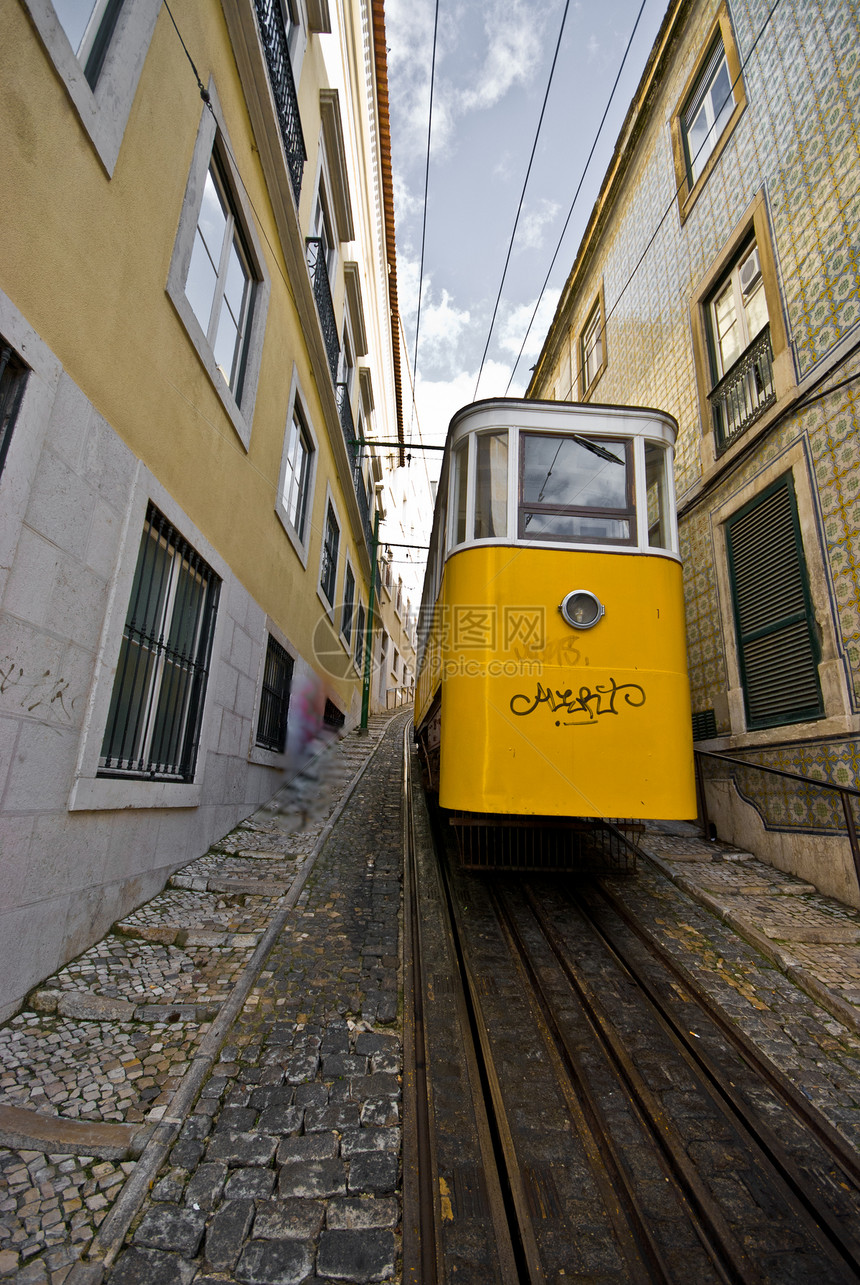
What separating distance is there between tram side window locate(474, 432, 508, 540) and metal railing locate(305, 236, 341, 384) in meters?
4.93

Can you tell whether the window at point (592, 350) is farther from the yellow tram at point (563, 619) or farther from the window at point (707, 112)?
the yellow tram at point (563, 619)

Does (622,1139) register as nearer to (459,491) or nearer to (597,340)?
(459,491)

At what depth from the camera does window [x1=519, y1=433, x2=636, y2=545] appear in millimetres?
4289

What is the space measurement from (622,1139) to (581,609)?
278 cm

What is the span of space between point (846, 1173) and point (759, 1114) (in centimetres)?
31

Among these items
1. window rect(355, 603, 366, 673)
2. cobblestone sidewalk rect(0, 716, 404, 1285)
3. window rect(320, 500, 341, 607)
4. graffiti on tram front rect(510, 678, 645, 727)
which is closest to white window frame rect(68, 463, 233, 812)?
cobblestone sidewalk rect(0, 716, 404, 1285)

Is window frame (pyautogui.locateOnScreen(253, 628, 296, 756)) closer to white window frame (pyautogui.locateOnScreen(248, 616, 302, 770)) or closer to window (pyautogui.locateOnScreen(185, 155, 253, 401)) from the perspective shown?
white window frame (pyautogui.locateOnScreen(248, 616, 302, 770))

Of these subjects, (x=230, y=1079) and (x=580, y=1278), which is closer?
(x=580, y=1278)

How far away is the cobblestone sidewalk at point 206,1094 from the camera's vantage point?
1.71m

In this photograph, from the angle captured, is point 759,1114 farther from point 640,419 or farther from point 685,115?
point 685,115

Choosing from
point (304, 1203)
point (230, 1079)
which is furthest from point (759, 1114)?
point (230, 1079)

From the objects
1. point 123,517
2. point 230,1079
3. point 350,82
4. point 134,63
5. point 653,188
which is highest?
point 350,82

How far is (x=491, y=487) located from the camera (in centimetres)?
442

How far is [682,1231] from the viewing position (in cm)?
188
